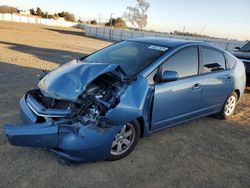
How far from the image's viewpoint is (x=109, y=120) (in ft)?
12.3

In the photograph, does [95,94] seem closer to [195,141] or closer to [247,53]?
[195,141]

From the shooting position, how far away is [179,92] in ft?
15.7

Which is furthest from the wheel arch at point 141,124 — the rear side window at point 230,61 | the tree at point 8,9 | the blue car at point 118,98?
the tree at point 8,9

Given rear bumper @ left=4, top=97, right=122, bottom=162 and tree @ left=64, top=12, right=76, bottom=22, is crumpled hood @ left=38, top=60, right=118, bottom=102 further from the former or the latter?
tree @ left=64, top=12, right=76, bottom=22

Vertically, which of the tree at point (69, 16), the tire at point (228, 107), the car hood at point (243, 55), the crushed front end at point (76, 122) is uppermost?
the car hood at point (243, 55)

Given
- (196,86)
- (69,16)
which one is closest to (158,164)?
(196,86)

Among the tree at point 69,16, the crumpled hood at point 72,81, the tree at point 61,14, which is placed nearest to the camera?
the crumpled hood at point 72,81

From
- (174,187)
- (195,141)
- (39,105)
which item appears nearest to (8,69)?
(39,105)

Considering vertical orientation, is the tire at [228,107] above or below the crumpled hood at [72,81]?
below

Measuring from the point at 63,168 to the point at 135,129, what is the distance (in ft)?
3.68

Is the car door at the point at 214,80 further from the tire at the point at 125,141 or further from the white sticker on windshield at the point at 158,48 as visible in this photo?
the tire at the point at 125,141

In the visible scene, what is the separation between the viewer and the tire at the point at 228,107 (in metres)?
6.33

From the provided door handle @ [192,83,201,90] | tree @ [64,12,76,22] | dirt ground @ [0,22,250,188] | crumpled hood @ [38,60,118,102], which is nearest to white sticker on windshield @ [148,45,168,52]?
door handle @ [192,83,201,90]

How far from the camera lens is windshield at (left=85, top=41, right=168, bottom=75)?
4.64 meters
